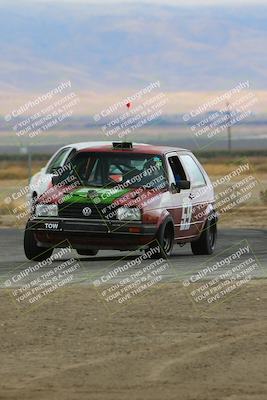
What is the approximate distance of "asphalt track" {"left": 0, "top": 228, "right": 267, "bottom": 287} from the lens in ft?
54.0

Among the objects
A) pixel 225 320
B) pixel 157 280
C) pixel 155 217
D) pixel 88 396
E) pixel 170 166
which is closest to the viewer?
pixel 88 396

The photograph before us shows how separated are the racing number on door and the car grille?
1.62m

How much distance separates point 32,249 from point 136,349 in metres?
8.03

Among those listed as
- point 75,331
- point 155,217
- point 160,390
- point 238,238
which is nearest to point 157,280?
point 155,217

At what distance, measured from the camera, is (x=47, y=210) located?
18.3 metres

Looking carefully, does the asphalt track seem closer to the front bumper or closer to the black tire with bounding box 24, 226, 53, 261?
the black tire with bounding box 24, 226, 53, 261

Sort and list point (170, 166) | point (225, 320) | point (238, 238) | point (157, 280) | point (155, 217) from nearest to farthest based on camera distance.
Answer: point (225, 320) → point (157, 280) → point (155, 217) → point (170, 166) → point (238, 238)

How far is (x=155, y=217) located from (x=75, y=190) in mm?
1229

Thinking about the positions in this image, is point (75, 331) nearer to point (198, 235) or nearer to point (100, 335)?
point (100, 335)

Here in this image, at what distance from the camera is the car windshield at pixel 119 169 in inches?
742

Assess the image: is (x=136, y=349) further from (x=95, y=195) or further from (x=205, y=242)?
(x=205, y=242)

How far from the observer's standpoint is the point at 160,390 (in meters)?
9.09

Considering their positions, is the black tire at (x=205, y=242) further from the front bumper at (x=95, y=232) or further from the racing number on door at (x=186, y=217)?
the front bumper at (x=95, y=232)

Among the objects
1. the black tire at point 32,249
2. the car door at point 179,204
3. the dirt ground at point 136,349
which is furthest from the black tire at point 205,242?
the dirt ground at point 136,349
